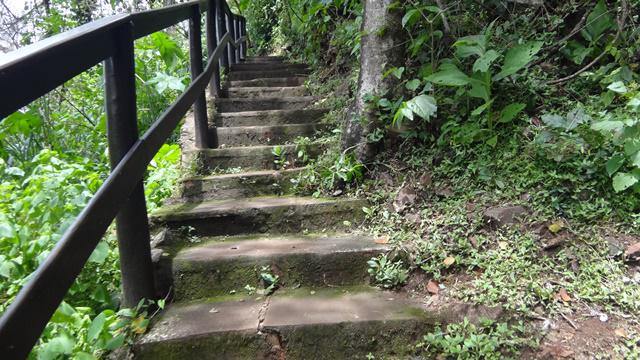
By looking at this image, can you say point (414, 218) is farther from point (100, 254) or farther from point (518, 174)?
point (100, 254)

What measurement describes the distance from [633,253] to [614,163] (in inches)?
16.7

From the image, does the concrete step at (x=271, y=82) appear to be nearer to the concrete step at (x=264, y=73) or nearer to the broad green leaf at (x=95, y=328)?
the concrete step at (x=264, y=73)

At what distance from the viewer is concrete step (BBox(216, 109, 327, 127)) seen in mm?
3787

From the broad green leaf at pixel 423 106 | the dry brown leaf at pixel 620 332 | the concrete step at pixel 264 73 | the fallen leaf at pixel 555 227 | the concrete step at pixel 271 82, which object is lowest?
the dry brown leaf at pixel 620 332

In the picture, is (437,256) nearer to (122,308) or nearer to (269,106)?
(122,308)

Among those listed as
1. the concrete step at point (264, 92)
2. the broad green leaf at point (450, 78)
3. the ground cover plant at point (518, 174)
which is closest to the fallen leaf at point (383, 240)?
the ground cover plant at point (518, 174)

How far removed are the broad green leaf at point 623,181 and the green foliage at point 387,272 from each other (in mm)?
1020

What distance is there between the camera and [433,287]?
189 centimetres

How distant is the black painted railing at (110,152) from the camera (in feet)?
3.04

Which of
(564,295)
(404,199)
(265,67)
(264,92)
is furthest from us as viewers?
(265,67)

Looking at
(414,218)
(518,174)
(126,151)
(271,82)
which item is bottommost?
(414,218)

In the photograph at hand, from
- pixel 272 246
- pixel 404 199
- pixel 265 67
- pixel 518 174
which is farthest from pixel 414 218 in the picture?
pixel 265 67

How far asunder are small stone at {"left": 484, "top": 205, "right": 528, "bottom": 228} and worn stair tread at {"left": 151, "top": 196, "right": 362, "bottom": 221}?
781 mm

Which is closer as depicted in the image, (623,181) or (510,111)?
(623,181)
